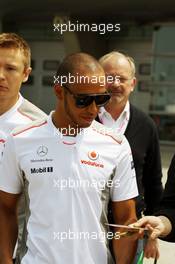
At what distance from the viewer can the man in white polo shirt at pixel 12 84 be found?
7.32 ft

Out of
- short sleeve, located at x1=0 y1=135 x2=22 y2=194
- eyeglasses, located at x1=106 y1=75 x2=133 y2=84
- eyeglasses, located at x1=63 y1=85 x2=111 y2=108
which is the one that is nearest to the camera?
eyeglasses, located at x1=63 y1=85 x2=111 y2=108

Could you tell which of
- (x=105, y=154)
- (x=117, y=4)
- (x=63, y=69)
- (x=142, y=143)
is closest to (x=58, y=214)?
(x=105, y=154)

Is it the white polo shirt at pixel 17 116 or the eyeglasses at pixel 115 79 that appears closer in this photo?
the white polo shirt at pixel 17 116

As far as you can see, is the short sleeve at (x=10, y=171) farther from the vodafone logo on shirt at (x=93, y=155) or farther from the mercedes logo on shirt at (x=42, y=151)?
the vodafone logo on shirt at (x=93, y=155)

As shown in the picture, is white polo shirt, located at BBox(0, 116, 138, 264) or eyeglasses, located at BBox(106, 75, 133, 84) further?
eyeglasses, located at BBox(106, 75, 133, 84)

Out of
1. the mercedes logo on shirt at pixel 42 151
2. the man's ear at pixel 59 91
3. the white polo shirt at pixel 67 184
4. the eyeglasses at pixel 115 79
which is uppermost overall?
the man's ear at pixel 59 91

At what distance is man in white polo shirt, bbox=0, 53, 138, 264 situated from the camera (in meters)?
1.80

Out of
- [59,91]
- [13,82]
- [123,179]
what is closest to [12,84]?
[13,82]

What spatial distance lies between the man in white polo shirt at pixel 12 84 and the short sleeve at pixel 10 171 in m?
0.29

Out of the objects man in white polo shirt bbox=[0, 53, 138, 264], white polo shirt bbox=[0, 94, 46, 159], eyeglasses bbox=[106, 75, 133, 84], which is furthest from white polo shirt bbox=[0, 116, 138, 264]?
eyeglasses bbox=[106, 75, 133, 84]

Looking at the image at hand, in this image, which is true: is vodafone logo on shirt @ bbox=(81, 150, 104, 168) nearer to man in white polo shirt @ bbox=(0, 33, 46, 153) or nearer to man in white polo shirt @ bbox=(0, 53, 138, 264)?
man in white polo shirt @ bbox=(0, 53, 138, 264)

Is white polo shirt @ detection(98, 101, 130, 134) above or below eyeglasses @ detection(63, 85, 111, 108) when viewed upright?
below

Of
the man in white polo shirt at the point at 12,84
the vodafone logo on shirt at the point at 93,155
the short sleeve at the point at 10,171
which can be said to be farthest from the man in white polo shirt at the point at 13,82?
the vodafone logo on shirt at the point at 93,155

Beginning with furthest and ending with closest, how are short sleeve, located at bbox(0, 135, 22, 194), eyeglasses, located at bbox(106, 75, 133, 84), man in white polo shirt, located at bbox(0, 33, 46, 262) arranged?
eyeglasses, located at bbox(106, 75, 133, 84) < man in white polo shirt, located at bbox(0, 33, 46, 262) < short sleeve, located at bbox(0, 135, 22, 194)
